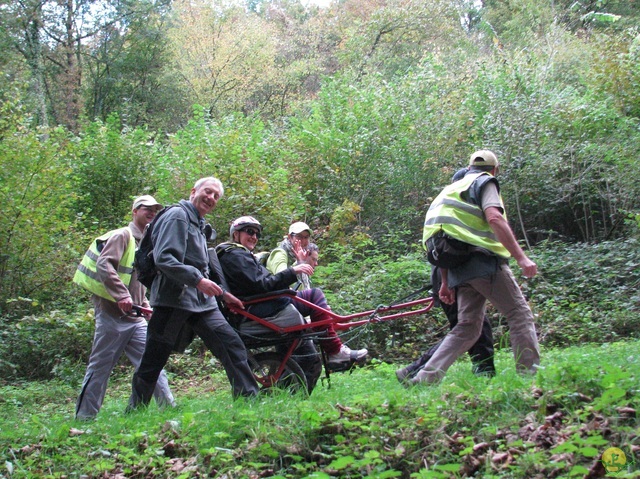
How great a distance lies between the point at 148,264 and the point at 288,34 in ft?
130

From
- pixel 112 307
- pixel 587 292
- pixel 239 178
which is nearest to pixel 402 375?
pixel 112 307

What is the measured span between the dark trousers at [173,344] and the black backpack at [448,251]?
1789 millimetres

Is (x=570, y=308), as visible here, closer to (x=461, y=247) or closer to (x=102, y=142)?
(x=461, y=247)

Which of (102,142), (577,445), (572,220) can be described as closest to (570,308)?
(572,220)

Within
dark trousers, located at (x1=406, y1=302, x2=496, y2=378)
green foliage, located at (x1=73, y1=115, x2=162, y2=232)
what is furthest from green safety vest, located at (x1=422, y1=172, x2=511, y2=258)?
green foliage, located at (x1=73, y1=115, x2=162, y2=232)

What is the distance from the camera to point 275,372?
652 cm

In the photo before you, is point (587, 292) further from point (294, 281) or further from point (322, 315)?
point (294, 281)

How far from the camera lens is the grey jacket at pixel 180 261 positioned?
17.6ft

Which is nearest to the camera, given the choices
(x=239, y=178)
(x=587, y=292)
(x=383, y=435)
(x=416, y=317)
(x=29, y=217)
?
(x=383, y=435)

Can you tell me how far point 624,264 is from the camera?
11438 mm

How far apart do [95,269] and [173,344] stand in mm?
1184

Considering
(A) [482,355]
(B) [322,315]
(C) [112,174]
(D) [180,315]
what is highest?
(C) [112,174]

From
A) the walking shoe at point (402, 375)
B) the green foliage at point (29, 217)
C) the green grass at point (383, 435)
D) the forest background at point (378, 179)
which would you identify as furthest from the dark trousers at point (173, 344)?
the green foliage at point (29, 217)

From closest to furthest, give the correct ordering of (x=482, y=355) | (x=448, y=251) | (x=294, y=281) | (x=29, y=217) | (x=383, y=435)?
(x=383, y=435) < (x=448, y=251) < (x=482, y=355) < (x=294, y=281) < (x=29, y=217)
